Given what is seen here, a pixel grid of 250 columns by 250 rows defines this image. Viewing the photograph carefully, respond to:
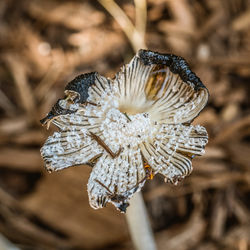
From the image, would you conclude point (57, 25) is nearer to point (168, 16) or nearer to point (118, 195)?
point (168, 16)

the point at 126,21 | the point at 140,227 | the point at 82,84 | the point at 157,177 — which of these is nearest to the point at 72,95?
the point at 82,84

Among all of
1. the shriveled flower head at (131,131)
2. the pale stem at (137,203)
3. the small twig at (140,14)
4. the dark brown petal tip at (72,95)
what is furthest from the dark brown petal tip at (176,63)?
the small twig at (140,14)

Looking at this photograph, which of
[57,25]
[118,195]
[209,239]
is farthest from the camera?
[57,25]

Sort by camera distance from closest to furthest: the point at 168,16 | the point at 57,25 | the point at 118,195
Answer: the point at 118,195, the point at 168,16, the point at 57,25

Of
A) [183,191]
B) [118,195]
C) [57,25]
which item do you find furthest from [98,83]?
[57,25]

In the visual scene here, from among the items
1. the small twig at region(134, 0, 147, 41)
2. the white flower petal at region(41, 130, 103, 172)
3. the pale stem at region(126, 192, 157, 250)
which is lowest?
the pale stem at region(126, 192, 157, 250)

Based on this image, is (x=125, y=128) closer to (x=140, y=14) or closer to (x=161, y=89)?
(x=161, y=89)

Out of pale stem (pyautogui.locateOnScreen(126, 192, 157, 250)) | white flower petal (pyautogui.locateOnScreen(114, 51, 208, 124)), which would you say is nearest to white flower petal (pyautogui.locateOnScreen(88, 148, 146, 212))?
white flower petal (pyautogui.locateOnScreen(114, 51, 208, 124))

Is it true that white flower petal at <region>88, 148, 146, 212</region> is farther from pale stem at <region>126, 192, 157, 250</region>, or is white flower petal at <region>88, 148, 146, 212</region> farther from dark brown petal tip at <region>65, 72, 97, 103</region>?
pale stem at <region>126, 192, 157, 250</region>
